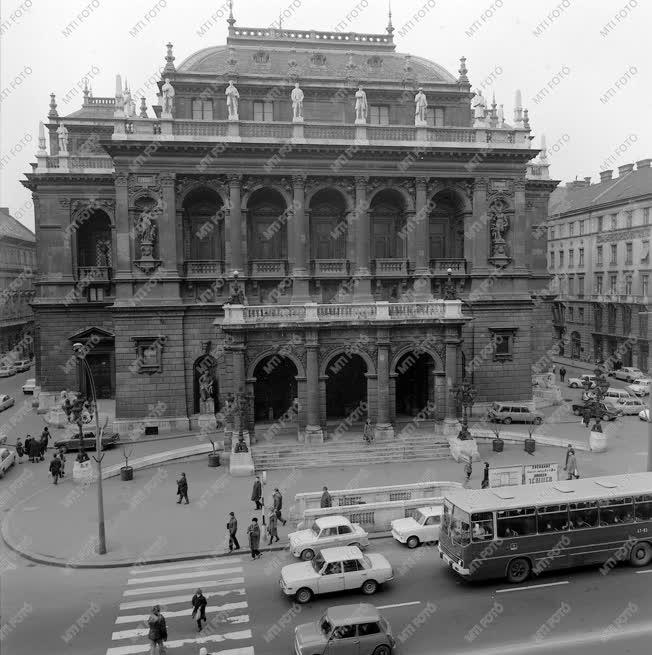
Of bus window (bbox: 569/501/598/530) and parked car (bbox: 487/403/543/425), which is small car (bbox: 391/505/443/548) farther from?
parked car (bbox: 487/403/543/425)

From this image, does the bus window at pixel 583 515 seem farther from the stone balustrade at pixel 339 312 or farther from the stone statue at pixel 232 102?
the stone statue at pixel 232 102

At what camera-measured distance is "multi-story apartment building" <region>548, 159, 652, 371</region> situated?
200 feet

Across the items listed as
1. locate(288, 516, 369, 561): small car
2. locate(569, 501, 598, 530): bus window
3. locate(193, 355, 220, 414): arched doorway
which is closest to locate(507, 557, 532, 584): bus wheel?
locate(569, 501, 598, 530): bus window

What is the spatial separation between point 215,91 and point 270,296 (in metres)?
15.1

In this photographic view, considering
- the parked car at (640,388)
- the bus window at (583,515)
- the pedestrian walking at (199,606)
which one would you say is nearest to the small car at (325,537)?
the pedestrian walking at (199,606)

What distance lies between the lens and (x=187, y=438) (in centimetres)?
3838

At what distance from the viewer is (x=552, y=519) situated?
19.5m

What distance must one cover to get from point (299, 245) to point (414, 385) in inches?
465

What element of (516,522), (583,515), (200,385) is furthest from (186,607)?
(200,385)

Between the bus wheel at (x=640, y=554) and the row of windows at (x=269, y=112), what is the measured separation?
3351cm

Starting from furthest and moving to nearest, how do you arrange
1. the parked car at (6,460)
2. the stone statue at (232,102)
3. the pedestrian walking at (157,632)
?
1. the stone statue at (232,102)
2. the parked car at (6,460)
3. the pedestrian walking at (157,632)

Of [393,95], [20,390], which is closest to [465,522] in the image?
[393,95]

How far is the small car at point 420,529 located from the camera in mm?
22688

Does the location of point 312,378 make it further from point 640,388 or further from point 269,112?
point 640,388
